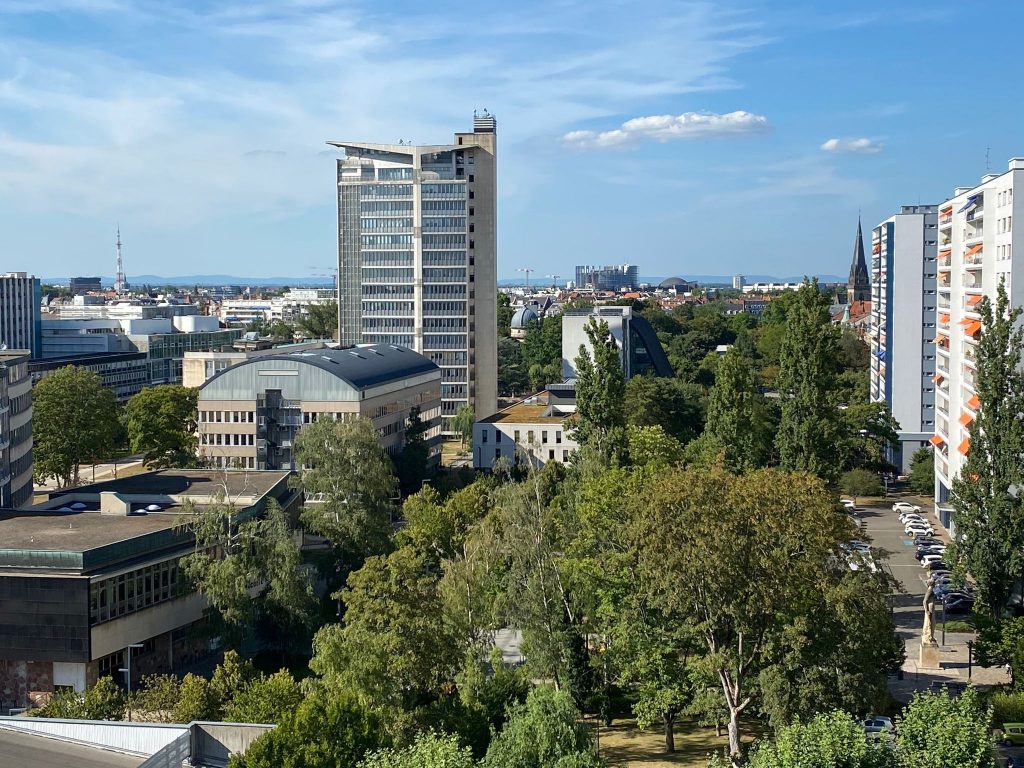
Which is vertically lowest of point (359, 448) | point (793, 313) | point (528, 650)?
point (528, 650)

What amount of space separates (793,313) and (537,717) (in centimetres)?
2903

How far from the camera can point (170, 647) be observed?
1625 inches

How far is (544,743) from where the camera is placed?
26078mm

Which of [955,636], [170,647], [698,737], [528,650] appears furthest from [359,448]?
[955,636]

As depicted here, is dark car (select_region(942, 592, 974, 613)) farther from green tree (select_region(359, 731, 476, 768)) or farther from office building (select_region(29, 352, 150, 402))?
office building (select_region(29, 352, 150, 402))

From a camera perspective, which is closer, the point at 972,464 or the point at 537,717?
the point at 537,717

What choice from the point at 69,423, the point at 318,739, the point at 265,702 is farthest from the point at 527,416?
the point at 318,739

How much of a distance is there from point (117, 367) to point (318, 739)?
9299cm

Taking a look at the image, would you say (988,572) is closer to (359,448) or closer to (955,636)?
(955,636)

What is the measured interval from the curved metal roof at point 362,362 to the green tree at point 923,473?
105 ft

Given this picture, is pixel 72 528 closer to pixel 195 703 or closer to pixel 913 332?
pixel 195 703

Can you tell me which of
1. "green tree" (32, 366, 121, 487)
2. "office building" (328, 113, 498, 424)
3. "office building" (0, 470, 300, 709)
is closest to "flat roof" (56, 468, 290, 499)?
"office building" (0, 470, 300, 709)

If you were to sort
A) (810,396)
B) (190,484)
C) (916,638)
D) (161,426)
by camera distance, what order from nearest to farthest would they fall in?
(916,638) → (810,396) → (190,484) → (161,426)

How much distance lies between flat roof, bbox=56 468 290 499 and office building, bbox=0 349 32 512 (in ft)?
17.2
